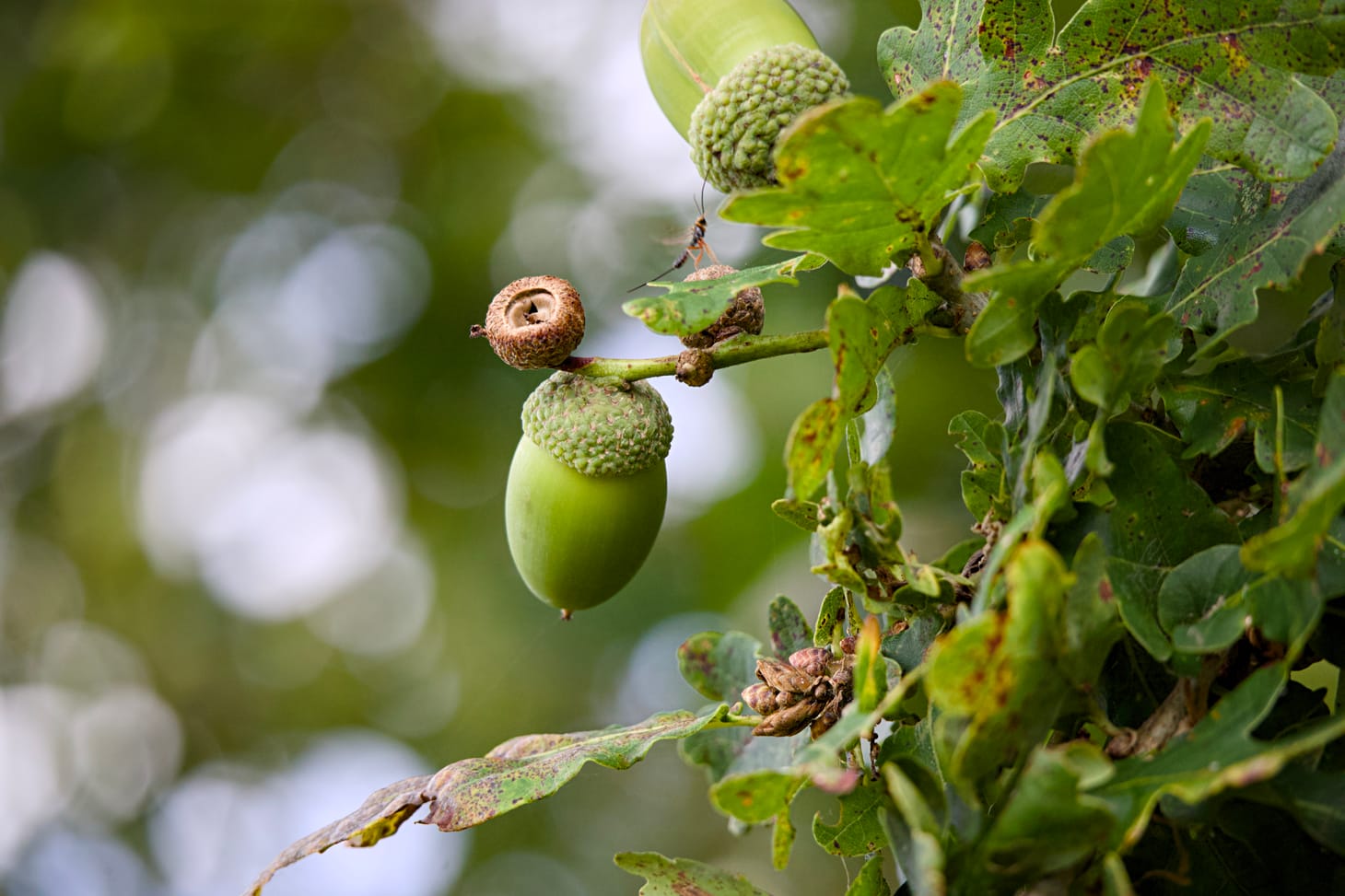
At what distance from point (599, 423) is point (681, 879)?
0.32m

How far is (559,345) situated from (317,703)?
88.1 inches

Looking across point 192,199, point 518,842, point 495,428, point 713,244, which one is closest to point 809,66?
point 713,244

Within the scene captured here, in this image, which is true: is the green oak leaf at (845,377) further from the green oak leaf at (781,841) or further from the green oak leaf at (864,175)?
the green oak leaf at (781,841)

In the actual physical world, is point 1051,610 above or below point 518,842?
above

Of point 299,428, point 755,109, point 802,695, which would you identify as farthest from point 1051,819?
point 299,428

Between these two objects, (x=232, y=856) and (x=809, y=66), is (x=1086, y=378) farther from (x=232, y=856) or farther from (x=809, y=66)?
(x=232, y=856)

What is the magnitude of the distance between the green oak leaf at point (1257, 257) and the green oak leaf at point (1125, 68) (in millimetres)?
25

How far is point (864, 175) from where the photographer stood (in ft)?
1.59

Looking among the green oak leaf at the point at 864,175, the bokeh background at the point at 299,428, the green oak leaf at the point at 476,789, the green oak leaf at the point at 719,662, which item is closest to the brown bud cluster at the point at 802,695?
the green oak leaf at the point at 476,789

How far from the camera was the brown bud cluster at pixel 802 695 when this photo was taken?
24.2 inches

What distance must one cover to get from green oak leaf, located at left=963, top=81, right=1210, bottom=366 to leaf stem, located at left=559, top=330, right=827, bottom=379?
3.8 inches

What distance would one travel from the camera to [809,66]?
0.71 meters

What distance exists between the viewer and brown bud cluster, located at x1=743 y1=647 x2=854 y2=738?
0.61 m

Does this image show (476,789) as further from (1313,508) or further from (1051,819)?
(1313,508)
